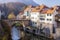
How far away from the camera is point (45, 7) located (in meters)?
2.28

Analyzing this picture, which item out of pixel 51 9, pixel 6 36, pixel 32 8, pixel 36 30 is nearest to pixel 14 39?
pixel 6 36

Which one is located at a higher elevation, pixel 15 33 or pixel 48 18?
pixel 48 18

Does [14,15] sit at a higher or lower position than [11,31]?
higher

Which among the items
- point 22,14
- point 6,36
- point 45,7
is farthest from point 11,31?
point 45,7

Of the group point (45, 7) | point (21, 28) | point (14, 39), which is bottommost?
point (14, 39)

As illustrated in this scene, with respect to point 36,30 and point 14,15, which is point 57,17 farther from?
point 14,15

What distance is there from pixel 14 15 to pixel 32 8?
27cm

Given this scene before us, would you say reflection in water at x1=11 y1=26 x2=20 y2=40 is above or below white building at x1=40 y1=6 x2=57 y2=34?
below

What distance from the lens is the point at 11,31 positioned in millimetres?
2227

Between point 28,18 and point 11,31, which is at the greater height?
point 28,18

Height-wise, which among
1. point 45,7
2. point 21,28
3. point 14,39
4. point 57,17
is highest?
point 45,7

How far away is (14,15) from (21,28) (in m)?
0.20

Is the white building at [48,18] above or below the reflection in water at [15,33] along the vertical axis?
above

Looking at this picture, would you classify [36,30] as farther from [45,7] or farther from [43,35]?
[45,7]
